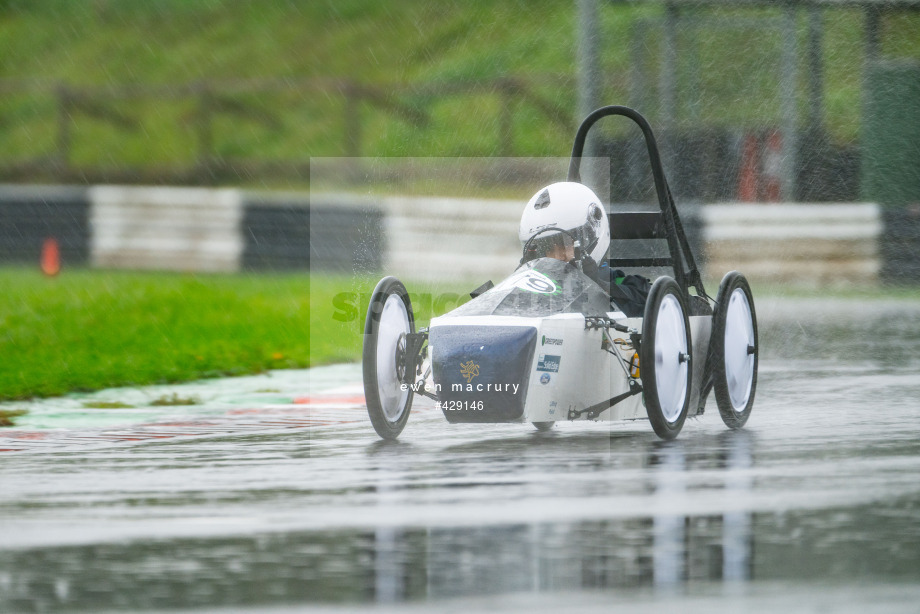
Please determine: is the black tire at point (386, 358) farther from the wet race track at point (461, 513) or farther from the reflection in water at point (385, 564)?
the reflection in water at point (385, 564)

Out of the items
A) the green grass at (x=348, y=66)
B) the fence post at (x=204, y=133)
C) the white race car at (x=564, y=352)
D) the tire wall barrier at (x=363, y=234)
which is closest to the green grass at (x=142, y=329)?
the tire wall barrier at (x=363, y=234)

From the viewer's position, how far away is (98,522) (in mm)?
6250

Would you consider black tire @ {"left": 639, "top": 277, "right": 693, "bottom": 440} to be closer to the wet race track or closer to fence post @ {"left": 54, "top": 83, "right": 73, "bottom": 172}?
the wet race track

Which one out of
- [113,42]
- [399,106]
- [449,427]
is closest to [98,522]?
[449,427]

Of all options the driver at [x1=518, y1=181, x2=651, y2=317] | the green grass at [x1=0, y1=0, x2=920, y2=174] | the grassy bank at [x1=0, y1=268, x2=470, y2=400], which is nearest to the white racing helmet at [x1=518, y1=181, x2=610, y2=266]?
the driver at [x1=518, y1=181, x2=651, y2=317]

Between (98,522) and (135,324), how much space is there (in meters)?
8.61

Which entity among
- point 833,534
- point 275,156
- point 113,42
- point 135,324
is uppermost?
point 113,42

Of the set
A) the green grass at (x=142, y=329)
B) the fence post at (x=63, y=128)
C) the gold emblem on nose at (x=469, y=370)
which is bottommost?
the gold emblem on nose at (x=469, y=370)

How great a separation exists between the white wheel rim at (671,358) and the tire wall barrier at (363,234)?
10890mm

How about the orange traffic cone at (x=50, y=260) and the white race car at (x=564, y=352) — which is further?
the orange traffic cone at (x=50, y=260)

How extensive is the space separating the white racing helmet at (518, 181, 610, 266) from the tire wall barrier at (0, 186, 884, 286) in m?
10.4

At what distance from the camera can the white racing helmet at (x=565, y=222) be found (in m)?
8.58

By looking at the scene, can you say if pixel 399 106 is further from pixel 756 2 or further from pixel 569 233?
pixel 569 233

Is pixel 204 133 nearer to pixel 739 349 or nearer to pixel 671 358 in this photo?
pixel 739 349
